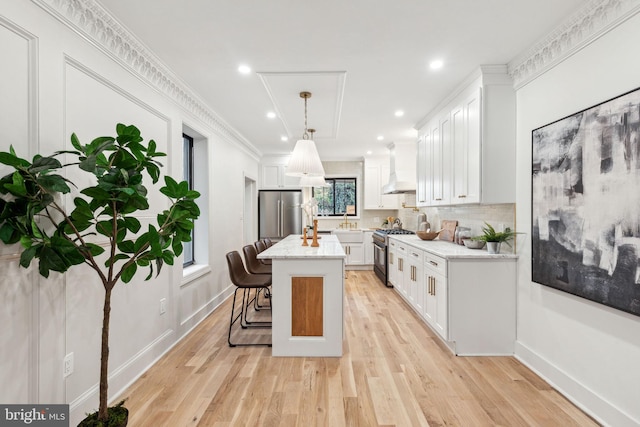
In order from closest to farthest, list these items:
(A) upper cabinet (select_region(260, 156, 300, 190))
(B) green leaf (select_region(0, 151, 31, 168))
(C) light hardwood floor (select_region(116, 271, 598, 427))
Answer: (B) green leaf (select_region(0, 151, 31, 168)) < (C) light hardwood floor (select_region(116, 271, 598, 427)) < (A) upper cabinet (select_region(260, 156, 300, 190))

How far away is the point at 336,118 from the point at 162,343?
3296 mm

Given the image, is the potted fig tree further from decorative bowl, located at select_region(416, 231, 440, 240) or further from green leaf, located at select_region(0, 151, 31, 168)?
decorative bowl, located at select_region(416, 231, 440, 240)

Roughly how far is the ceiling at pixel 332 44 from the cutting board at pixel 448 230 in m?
1.59

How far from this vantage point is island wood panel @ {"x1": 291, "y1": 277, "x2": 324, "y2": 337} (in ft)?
9.12

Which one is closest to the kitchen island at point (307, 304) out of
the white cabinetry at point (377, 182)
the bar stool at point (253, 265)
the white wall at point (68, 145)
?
the bar stool at point (253, 265)

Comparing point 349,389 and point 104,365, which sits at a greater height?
point 104,365

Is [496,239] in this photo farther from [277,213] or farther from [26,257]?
[277,213]

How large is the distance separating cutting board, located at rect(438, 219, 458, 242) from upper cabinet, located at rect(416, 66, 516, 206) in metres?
0.73

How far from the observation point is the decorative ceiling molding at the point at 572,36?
1.83 m

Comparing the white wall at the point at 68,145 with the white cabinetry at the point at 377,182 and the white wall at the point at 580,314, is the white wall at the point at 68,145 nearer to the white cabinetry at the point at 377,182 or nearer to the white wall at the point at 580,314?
the white wall at the point at 580,314

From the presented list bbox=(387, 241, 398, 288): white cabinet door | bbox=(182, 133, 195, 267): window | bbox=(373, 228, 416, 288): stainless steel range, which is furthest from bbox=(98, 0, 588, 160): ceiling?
bbox=(373, 228, 416, 288): stainless steel range

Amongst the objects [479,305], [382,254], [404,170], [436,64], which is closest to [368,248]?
[382,254]

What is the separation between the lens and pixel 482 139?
2842 millimetres

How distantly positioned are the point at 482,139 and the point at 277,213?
456 cm
